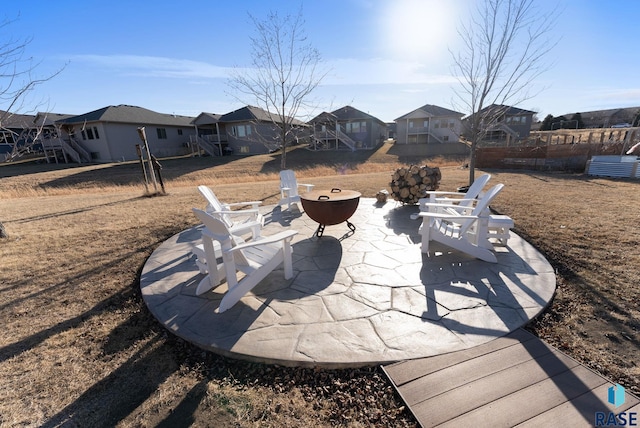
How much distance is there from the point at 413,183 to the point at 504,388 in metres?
5.43

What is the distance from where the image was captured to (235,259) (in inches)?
126

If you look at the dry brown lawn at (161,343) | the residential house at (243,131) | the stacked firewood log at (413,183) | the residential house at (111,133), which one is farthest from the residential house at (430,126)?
the dry brown lawn at (161,343)

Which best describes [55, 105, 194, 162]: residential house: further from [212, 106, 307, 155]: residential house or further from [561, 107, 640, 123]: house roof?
[561, 107, 640, 123]: house roof

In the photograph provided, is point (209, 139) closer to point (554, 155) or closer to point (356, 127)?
point (356, 127)

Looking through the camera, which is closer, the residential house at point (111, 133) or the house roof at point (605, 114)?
the residential house at point (111, 133)

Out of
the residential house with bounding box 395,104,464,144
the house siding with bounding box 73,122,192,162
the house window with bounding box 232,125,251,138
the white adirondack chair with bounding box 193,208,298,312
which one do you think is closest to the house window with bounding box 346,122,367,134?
the residential house with bounding box 395,104,464,144

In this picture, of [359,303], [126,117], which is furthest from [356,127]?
[359,303]

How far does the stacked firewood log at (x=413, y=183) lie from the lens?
6906mm

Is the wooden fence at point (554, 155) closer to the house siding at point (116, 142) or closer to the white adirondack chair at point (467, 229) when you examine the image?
the white adirondack chair at point (467, 229)

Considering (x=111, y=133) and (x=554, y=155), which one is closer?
(x=554, y=155)

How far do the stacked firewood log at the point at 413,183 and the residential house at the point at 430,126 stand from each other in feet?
99.6

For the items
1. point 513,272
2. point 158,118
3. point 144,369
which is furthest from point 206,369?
point 158,118

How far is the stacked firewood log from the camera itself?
6.91 meters

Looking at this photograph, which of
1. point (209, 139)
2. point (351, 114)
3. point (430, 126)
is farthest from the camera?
point (430, 126)
